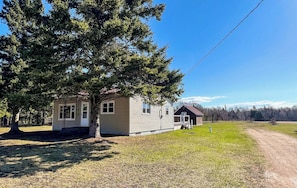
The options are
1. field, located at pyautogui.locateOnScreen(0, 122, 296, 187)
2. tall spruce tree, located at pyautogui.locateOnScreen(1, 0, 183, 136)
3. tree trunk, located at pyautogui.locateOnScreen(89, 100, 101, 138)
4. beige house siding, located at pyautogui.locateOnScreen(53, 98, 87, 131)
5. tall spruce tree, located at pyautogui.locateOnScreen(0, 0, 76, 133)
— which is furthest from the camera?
beige house siding, located at pyautogui.locateOnScreen(53, 98, 87, 131)

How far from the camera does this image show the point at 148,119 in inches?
716

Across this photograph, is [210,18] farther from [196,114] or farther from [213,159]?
[196,114]

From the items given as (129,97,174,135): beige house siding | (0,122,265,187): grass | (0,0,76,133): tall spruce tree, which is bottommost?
(0,122,265,187): grass

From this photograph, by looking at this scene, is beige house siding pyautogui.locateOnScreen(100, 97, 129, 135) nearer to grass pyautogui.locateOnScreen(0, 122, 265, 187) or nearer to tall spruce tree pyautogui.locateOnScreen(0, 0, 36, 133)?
grass pyautogui.locateOnScreen(0, 122, 265, 187)

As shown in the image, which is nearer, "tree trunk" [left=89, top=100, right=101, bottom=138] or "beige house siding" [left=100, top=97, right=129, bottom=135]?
"tree trunk" [left=89, top=100, right=101, bottom=138]

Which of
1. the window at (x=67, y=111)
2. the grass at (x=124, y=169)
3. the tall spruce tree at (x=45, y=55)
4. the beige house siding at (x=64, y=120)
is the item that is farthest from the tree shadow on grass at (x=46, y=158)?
the window at (x=67, y=111)

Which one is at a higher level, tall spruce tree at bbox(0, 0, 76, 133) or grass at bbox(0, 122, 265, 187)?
tall spruce tree at bbox(0, 0, 76, 133)

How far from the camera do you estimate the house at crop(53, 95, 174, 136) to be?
15680 mm

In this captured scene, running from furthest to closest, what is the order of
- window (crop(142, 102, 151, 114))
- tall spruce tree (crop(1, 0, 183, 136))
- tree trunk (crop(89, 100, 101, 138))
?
1. window (crop(142, 102, 151, 114))
2. tree trunk (crop(89, 100, 101, 138))
3. tall spruce tree (crop(1, 0, 183, 136))

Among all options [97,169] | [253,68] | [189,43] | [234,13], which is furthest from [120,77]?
[253,68]

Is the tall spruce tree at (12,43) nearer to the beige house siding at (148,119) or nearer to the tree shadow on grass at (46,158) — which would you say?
the tree shadow on grass at (46,158)

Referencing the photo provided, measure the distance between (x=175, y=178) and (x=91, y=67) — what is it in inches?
276

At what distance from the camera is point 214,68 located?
20953 millimetres

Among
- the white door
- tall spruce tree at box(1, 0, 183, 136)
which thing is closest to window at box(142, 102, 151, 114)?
the white door
